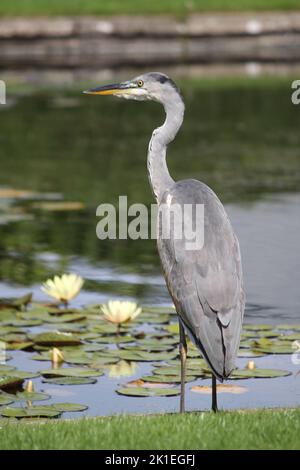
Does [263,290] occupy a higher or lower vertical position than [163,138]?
lower

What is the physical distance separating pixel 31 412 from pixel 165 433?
47.1 inches

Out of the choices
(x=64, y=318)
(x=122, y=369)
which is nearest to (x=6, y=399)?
(x=122, y=369)

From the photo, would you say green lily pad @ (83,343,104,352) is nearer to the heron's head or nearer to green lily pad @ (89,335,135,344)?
green lily pad @ (89,335,135,344)

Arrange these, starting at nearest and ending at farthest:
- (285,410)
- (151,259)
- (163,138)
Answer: (285,410) → (163,138) → (151,259)

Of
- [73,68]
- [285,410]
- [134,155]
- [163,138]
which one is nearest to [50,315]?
[163,138]

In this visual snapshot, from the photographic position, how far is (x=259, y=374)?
6.55m

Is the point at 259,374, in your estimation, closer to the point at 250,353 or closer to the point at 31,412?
the point at 250,353

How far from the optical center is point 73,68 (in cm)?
2398

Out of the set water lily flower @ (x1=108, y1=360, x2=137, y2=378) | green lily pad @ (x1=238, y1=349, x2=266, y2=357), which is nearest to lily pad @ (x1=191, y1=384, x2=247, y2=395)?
water lily flower @ (x1=108, y1=360, x2=137, y2=378)

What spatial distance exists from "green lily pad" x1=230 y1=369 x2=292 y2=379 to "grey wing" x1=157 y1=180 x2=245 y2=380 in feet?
3.19

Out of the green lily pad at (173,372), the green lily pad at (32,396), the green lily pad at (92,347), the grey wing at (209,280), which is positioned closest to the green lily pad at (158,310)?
the green lily pad at (92,347)

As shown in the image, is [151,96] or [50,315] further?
[50,315]
